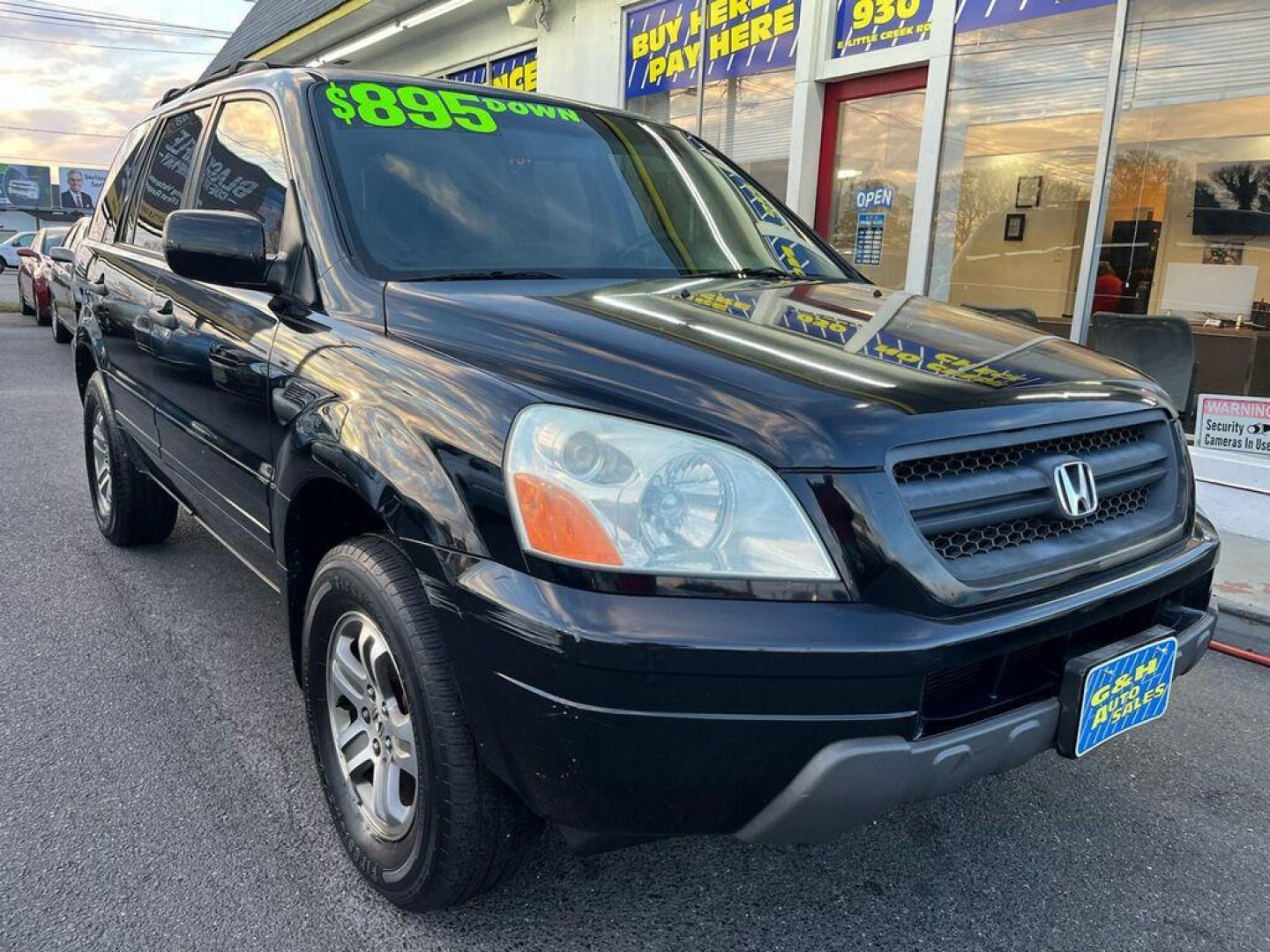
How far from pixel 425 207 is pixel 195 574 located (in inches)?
93.9

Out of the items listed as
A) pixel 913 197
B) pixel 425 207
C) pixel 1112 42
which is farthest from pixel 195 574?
pixel 1112 42

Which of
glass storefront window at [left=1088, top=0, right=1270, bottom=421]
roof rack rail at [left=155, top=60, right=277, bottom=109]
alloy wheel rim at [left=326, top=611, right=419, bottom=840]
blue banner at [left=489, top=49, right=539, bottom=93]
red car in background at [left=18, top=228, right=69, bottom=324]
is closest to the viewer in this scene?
alloy wheel rim at [left=326, top=611, right=419, bottom=840]

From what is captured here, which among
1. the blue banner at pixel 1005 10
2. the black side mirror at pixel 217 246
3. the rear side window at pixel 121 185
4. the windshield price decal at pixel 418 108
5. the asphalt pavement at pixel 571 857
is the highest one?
the blue banner at pixel 1005 10

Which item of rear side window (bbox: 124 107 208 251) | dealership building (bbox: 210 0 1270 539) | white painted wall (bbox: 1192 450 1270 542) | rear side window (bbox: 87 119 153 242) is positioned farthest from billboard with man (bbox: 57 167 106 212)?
white painted wall (bbox: 1192 450 1270 542)

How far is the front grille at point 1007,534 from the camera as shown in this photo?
5.82 ft

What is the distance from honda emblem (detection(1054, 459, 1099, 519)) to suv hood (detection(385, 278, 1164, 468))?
113mm

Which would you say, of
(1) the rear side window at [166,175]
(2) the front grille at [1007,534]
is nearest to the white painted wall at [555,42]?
(1) the rear side window at [166,175]

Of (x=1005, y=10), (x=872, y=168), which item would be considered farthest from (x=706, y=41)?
(x=1005, y=10)

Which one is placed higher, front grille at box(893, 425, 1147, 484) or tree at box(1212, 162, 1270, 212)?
tree at box(1212, 162, 1270, 212)

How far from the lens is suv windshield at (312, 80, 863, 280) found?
2.57 m

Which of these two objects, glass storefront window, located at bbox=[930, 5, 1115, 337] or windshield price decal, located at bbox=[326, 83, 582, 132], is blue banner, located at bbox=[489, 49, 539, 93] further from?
windshield price decal, located at bbox=[326, 83, 582, 132]

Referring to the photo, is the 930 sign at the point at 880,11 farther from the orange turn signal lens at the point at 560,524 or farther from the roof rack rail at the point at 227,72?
the orange turn signal lens at the point at 560,524

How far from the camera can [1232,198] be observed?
19.9 feet

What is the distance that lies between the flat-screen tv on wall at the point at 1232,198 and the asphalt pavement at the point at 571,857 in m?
3.76
